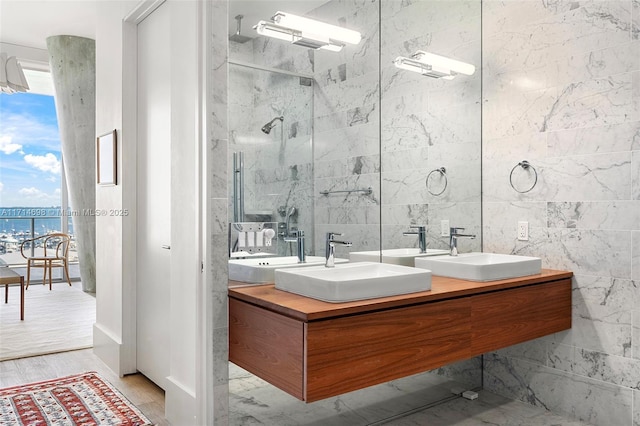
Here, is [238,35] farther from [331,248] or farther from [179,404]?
[179,404]

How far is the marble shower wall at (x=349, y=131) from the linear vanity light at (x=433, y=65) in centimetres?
23

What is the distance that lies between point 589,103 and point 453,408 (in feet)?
5.70

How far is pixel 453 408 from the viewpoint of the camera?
2.77 meters

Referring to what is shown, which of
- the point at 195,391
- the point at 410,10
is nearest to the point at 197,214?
the point at 195,391

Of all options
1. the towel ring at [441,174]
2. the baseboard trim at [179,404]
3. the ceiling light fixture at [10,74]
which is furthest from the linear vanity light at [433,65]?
the ceiling light fixture at [10,74]

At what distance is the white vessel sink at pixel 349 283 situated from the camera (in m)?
1.88

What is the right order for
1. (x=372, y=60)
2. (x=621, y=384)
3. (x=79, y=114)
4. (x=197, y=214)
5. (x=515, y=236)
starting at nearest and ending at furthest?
(x=197, y=214), (x=621, y=384), (x=372, y=60), (x=515, y=236), (x=79, y=114)

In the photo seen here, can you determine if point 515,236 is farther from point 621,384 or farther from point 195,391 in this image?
point 195,391

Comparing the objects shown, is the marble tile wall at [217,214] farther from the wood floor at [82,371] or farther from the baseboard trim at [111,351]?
the baseboard trim at [111,351]

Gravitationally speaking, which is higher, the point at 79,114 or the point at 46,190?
the point at 79,114

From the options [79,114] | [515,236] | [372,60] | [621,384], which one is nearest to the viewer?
[621,384]

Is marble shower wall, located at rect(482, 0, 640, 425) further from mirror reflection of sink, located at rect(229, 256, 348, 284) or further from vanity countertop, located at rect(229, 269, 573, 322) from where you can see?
mirror reflection of sink, located at rect(229, 256, 348, 284)

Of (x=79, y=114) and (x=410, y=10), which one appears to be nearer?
(x=410, y=10)

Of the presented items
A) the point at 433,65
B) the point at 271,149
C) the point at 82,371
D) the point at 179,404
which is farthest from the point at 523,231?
the point at 82,371
